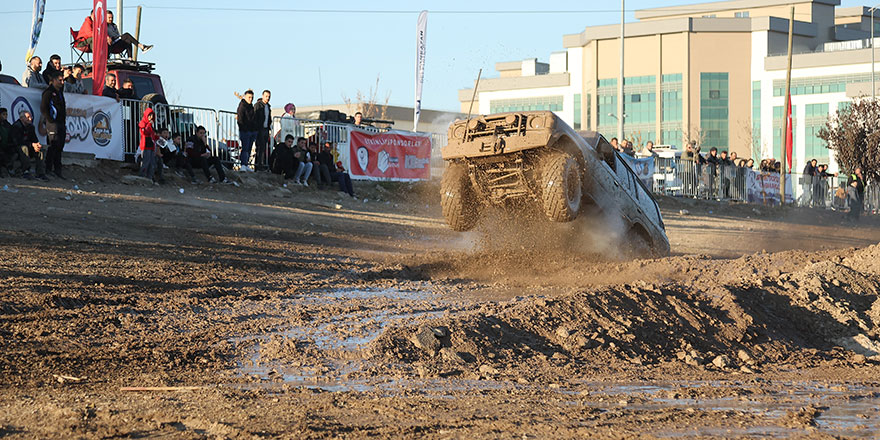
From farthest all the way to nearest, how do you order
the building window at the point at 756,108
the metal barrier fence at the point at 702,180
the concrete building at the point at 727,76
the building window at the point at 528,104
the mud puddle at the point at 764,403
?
the building window at the point at 528,104 < the building window at the point at 756,108 < the concrete building at the point at 727,76 < the metal barrier fence at the point at 702,180 < the mud puddle at the point at 764,403

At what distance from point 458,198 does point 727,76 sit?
87647mm

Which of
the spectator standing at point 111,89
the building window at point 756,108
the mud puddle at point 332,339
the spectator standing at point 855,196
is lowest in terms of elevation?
the mud puddle at point 332,339

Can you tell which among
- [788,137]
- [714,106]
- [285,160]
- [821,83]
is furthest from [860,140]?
[714,106]

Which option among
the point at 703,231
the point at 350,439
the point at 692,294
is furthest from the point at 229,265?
the point at 703,231

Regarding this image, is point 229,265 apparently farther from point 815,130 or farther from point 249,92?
point 815,130

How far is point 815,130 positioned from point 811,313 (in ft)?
281

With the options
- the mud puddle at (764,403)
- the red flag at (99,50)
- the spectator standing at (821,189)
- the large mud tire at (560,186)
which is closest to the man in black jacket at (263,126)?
the red flag at (99,50)

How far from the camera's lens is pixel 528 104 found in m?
108

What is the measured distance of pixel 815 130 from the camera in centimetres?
9012

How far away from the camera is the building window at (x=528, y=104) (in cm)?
10556

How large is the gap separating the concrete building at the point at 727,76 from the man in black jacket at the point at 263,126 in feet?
236

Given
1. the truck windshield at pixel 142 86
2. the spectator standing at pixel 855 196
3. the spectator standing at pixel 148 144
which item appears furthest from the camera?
the spectator standing at pixel 855 196

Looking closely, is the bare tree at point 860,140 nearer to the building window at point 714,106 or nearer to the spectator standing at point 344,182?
the spectator standing at point 344,182

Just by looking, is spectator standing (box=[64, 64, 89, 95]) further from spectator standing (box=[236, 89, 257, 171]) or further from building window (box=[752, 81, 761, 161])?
building window (box=[752, 81, 761, 161])
